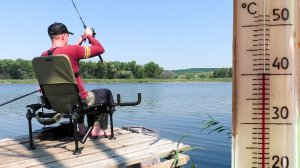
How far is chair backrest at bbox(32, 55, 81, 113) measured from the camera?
5.88 metres

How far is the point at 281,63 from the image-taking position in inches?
67.4

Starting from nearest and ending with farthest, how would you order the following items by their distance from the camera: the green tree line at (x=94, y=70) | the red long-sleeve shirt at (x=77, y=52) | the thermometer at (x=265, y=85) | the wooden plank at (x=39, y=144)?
the thermometer at (x=265, y=85)
the red long-sleeve shirt at (x=77, y=52)
the wooden plank at (x=39, y=144)
the green tree line at (x=94, y=70)

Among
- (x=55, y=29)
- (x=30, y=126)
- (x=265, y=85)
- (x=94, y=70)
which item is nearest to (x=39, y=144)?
(x=30, y=126)

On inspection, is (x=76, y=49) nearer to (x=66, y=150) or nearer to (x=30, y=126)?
(x=30, y=126)

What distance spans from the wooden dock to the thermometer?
373 centimetres

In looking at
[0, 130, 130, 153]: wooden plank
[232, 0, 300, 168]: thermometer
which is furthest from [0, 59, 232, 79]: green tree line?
→ [232, 0, 300, 168]: thermometer

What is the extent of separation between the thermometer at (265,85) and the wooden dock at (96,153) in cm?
373

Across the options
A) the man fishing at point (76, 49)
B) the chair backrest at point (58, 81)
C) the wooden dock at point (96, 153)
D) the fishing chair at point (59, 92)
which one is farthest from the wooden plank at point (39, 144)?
the man fishing at point (76, 49)

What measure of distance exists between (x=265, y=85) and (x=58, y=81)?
190 inches

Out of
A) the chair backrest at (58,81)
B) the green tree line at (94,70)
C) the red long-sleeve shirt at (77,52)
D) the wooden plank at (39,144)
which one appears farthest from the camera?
the green tree line at (94,70)

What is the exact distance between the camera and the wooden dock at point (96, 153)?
5.40 m

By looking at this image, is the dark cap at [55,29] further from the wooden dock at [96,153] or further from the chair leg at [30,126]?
the wooden dock at [96,153]

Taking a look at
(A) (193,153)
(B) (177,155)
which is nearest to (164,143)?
(B) (177,155)

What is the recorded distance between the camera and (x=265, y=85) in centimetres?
174
